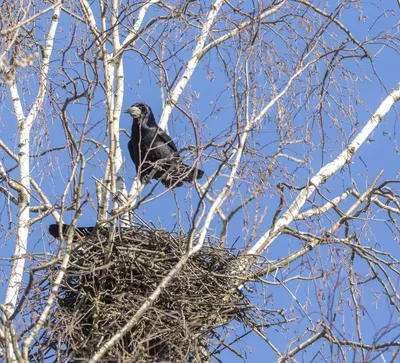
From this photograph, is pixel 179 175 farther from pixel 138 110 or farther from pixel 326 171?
pixel 138 110

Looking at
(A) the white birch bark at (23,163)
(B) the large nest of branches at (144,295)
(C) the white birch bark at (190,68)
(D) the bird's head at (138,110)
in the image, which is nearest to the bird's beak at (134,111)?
(D) the bird's head at (138,110)

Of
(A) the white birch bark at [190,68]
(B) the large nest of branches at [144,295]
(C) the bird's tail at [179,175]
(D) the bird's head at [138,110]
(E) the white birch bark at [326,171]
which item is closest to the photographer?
(C) the bird's tail at [179,175]

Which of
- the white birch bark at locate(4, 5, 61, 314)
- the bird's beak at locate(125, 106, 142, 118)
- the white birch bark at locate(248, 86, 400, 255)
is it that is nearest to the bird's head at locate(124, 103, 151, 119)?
the bird's beak at locate(125, 106, 142, 118)

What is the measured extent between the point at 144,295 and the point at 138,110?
10.2 ft

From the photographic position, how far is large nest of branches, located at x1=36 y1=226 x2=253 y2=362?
21.3 ft

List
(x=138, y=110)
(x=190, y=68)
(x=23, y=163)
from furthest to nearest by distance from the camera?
(x=138, y=110) → (x=190, y=68) → (x=23, y=163)

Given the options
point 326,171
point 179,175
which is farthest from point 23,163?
point 326,171

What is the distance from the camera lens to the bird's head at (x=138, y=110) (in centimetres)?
945

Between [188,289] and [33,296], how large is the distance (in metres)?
1.10

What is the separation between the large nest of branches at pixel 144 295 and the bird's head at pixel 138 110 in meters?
2.62

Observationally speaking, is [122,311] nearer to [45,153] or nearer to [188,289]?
[188,289]

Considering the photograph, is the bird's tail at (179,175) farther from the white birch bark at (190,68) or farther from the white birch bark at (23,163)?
the white birch bark at (23,163)

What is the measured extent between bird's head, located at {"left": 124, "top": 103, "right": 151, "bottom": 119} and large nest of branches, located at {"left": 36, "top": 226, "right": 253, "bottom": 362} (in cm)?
262

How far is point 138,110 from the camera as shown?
31.1ft
